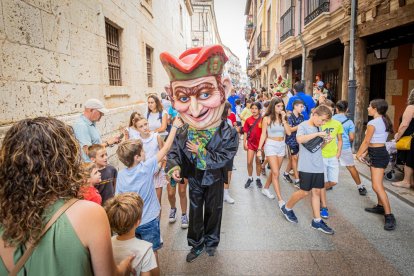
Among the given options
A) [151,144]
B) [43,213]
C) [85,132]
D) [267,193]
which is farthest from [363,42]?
[43,213]

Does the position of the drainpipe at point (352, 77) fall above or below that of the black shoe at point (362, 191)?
above

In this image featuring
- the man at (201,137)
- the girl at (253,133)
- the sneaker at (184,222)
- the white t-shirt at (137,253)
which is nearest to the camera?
the white t-shirt at (137,253)

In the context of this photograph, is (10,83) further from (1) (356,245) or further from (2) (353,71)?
(2) (353,71)

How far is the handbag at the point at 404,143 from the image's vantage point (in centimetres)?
503

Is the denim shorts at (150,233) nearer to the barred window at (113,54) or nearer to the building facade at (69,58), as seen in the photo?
the building facade at (69,58)

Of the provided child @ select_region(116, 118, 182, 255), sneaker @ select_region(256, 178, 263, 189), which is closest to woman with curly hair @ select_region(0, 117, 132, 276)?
child @ select_region(116, 118, 182, 255)

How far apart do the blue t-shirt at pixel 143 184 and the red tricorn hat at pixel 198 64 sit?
3.18 ft

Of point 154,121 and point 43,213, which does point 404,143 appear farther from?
point 43,213

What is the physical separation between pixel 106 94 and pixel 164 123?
1658 millimetres

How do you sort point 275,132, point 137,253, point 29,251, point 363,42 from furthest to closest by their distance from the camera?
point 363,42 → point 275,132 → point 137,253 → point 29,251

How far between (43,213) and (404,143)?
571cm

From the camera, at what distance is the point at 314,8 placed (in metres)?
10.3

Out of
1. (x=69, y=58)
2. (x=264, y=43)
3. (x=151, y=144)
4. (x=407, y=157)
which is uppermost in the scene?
(x=264, y=43)

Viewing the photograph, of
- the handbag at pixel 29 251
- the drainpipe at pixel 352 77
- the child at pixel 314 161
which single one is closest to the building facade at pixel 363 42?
the drainpipe at pixel 352 77
